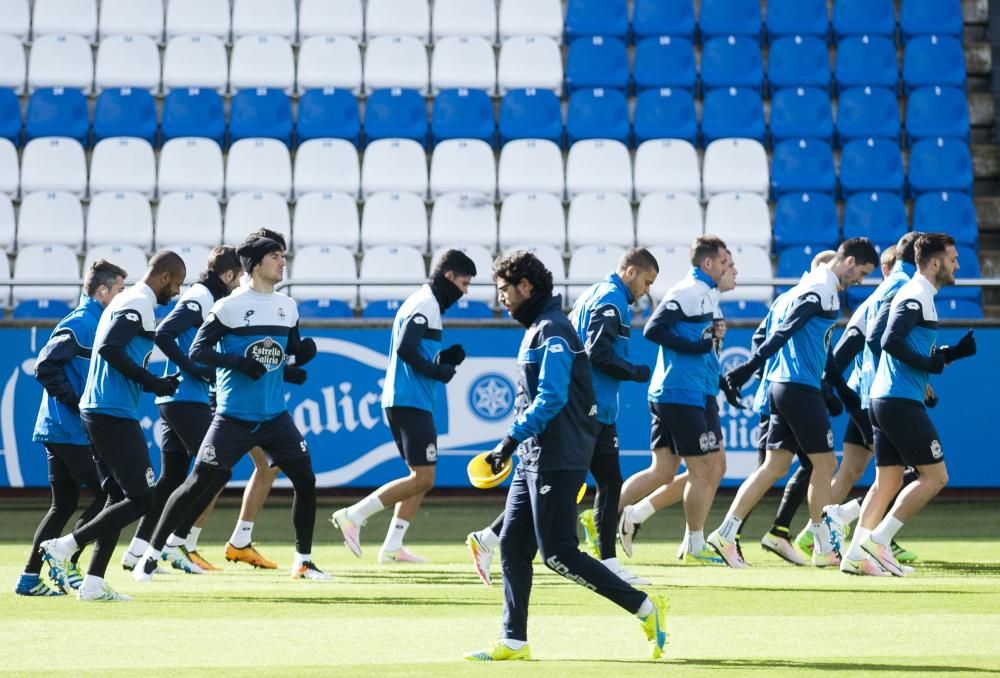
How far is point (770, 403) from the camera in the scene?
36.6 feet

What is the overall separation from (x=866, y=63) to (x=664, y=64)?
2.78 m

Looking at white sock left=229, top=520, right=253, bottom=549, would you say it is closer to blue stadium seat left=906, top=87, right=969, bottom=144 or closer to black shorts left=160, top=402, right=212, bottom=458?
black shorts left=160, top=402, right=212, bottom=458

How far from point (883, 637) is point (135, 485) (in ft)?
13.9

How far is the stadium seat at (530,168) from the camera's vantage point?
18.6 metres

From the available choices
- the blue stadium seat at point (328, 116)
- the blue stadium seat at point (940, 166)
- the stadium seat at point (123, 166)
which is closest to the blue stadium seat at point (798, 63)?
the blue stadium seat at point (940, 166)

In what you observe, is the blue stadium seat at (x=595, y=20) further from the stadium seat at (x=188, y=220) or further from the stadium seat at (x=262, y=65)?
the stadium seat at (x=188, y=220)

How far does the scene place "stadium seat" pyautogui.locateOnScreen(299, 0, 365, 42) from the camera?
A: 2070cm

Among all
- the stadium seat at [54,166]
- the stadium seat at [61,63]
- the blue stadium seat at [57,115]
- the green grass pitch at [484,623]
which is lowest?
the green grass pitch at [484,623]

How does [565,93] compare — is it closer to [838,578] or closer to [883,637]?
[838,578]

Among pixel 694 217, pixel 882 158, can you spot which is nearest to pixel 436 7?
pixel 694 217

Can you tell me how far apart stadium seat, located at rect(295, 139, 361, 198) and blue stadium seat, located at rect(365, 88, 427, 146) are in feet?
2.02

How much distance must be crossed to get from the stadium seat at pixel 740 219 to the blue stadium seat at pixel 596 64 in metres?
2.57

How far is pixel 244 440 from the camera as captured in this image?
938 cm

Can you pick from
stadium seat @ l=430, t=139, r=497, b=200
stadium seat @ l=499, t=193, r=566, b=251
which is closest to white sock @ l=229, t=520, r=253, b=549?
stadium seat @ l=499, t=193, r=566, b=251
